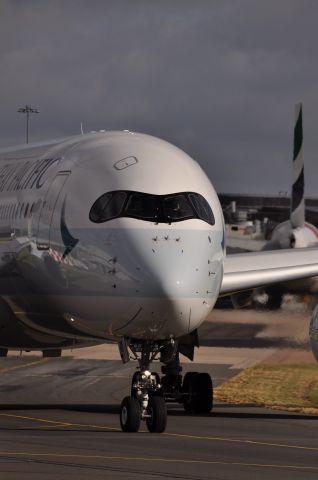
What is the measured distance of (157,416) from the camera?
27484 mm

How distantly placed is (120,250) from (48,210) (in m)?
2.69

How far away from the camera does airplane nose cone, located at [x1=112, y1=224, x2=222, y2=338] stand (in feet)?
88.6

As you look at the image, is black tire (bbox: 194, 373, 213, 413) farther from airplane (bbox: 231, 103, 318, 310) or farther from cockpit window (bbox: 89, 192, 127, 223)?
airplane (bbox: 231, 103, 318, 310)

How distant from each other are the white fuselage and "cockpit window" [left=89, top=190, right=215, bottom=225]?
10cm

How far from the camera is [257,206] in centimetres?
16538

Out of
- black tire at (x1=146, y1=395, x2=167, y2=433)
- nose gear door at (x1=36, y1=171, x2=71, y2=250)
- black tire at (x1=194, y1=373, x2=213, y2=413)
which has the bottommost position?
black tire at (x1=194, y1=373, x2=213, y2=413)

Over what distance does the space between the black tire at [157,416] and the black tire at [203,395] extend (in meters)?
6.61

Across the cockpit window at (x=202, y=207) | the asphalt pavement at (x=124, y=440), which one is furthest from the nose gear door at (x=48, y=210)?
the asphalt pavement at (x=124, y=440)

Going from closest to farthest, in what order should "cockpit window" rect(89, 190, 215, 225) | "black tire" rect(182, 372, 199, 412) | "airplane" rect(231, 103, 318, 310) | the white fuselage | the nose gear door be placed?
the white fuselage < "cockpit window" rect(89, 190, 215, 225) < the nose gear door < "black tire" rect(182, 372, 199, 412) < "airplane" rect(231, 103, 318, 310)

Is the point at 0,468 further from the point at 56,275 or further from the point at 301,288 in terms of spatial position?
the point at 301,288

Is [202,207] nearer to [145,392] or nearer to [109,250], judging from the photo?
[109,250]

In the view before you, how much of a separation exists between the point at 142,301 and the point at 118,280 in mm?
615

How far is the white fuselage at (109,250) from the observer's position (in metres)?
27.2

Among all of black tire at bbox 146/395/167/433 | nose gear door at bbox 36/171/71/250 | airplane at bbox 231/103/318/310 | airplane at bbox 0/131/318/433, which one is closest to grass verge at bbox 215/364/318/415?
airplane at bbox 0/131/318/433
